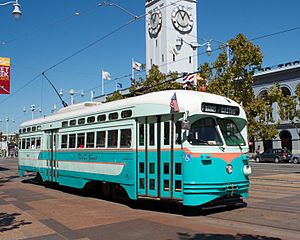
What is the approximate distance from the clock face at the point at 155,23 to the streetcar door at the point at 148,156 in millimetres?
53608

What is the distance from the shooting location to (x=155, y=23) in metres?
64.6

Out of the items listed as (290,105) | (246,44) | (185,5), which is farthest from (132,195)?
(185,5)

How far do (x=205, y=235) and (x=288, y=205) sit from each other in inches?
166

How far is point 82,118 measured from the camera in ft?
46.9

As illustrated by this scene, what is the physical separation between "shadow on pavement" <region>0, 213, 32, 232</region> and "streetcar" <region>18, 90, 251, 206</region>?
3.08 m

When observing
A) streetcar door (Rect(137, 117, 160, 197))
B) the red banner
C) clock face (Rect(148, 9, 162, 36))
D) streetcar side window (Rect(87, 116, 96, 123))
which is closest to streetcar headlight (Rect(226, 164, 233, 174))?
streetcar door (Rect(137, 117, 160, 197))

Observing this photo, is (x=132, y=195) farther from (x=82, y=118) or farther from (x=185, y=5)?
(x=185, y=5)

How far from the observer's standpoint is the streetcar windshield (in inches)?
407

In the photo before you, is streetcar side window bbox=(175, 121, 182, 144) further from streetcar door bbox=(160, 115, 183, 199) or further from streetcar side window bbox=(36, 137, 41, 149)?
streetcar side window bbox=(36, 137, 41, 149)

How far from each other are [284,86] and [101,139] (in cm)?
4028

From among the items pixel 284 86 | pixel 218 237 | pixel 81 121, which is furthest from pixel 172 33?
pixel 218 237

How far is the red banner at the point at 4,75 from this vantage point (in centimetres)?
2762

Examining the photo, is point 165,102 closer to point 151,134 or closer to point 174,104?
point 174,104

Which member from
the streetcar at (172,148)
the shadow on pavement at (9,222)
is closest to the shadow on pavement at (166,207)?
the streetcar at (172,148)
